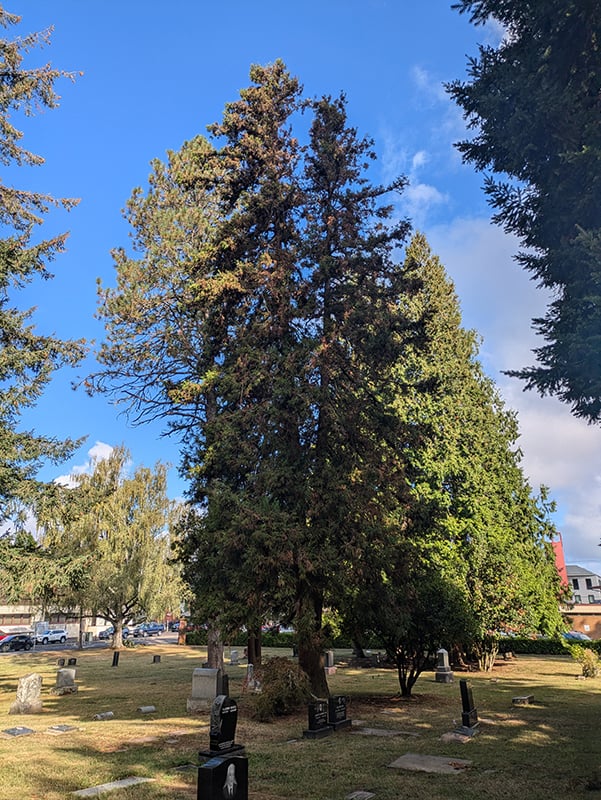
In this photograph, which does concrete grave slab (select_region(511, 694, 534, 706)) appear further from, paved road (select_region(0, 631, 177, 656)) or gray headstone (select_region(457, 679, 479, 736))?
paved road (select_region(0, 631, 177, 656))

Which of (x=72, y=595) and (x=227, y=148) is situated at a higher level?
(x=227, y=148)

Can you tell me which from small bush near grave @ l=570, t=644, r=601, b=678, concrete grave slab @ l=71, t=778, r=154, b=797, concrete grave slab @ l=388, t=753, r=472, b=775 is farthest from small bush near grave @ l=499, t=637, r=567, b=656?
concrete grave slab @ l=71, t=778, r=154, b=797

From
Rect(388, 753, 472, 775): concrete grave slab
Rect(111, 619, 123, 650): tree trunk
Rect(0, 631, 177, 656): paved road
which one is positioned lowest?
Rect(0, 631, 177, 656): paved road

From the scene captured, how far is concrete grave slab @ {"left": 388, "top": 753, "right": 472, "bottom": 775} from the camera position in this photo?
805 cm

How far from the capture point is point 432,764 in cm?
836

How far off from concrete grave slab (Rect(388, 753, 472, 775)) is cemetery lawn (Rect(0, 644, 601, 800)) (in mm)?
181

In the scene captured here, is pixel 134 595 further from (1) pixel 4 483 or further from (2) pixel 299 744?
(2) pixel 299 744

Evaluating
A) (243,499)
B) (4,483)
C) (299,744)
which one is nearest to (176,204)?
(4,483)

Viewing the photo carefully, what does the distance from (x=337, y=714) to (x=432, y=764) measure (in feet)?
11.4

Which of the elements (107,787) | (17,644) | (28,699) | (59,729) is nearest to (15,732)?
(59,729)

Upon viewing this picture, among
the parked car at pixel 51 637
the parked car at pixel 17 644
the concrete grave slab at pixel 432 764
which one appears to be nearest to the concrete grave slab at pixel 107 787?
the concrete grave slab at pixel 432 764

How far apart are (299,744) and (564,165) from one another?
10.9 metres

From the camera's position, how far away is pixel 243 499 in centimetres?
1324

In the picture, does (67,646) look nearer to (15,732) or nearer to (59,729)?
(59,729)
